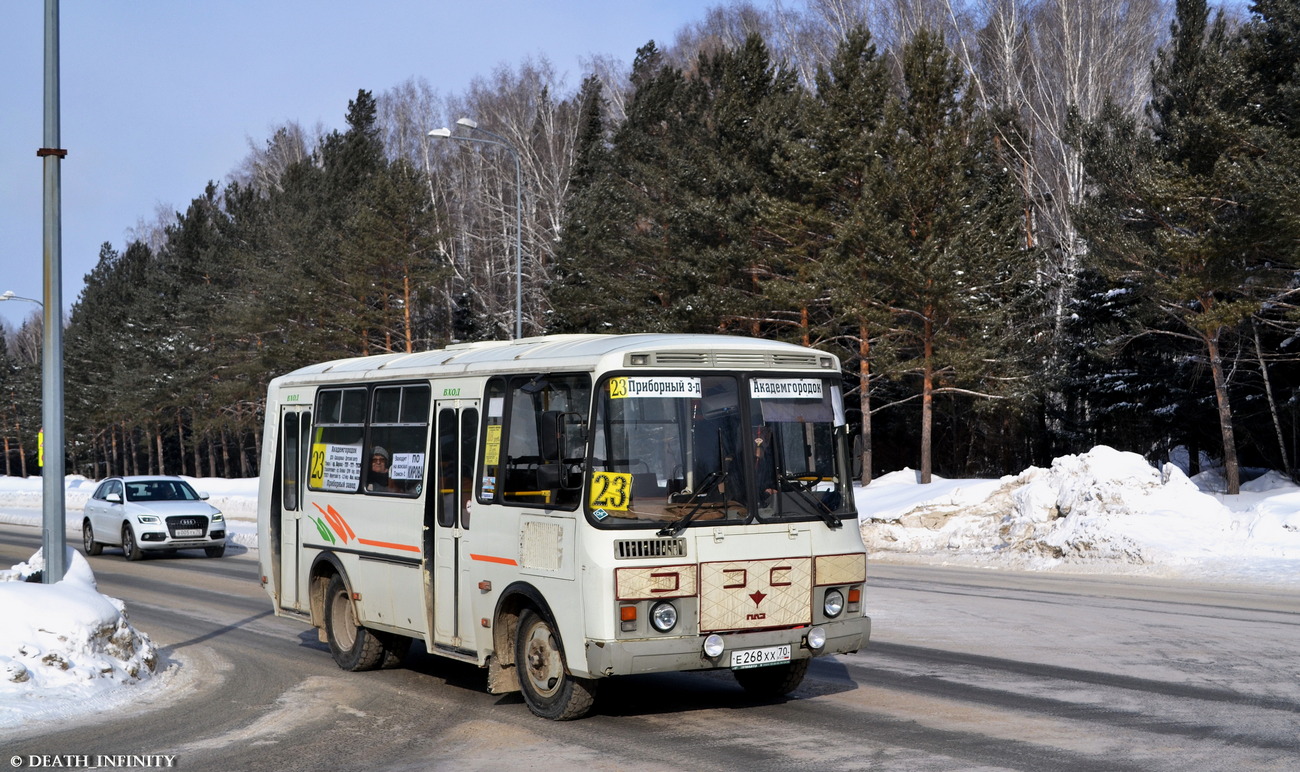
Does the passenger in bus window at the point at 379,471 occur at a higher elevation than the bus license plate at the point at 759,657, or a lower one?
higher

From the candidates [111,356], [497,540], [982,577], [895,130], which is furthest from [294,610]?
[111,356]

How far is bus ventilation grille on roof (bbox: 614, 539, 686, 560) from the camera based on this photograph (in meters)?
8.62

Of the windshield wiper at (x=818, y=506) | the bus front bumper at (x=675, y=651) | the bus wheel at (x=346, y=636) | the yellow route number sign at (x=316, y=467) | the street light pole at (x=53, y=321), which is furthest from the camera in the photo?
the yellow route number sign at (x=316, y=467)

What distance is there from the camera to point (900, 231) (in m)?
36.1

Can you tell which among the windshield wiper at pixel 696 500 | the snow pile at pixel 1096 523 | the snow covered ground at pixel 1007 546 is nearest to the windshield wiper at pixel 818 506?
the windshield wiper at pixel 696 500

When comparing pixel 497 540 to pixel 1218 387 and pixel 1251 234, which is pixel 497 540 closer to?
pixel 1251 234

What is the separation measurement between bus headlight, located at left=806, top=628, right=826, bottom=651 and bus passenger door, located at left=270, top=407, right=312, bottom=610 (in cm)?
594

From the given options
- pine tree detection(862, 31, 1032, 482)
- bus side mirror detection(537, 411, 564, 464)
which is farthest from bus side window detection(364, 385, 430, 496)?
pine tree detection(862, 31, 1032, 482)

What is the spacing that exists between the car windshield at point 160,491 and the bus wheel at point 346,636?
17.3 metres

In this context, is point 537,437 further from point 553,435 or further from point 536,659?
point 536,659

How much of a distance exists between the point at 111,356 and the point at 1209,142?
79.0 m

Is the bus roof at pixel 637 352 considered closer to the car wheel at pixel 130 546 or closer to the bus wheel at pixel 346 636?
the bus wheel at pixel 346 636

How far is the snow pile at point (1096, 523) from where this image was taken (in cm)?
2161

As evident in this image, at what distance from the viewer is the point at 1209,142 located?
3134cm
